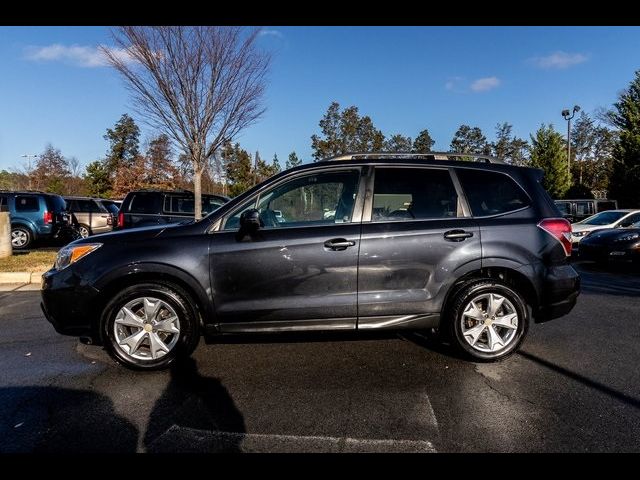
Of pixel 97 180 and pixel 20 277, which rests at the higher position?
pixel 97 180

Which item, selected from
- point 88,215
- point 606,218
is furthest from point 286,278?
point 88,215

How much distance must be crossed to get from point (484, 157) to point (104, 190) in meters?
47.8

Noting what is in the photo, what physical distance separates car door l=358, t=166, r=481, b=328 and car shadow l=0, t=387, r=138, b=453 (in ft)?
6.91

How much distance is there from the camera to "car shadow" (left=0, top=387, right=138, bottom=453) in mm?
2588

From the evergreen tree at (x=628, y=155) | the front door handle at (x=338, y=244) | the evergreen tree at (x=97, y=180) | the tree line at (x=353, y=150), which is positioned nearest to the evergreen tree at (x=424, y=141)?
the tree line at (x=353, y=150)

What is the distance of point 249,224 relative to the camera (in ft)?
12.1

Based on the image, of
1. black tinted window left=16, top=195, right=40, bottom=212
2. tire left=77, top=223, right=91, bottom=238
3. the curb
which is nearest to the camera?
the curb

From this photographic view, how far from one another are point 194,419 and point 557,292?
3.39m

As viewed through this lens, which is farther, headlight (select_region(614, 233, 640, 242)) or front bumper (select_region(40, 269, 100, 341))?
headlight (select_region(614, 233, 640, 242))

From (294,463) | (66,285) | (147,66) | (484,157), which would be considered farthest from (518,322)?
(147,66)

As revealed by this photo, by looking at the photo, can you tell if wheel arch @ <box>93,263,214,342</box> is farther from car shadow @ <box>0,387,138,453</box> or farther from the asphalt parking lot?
car shadow @ <box>0,387,138,453</box>

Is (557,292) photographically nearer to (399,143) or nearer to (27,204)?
(27,204)

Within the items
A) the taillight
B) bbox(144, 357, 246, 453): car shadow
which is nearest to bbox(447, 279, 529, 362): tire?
the taillight

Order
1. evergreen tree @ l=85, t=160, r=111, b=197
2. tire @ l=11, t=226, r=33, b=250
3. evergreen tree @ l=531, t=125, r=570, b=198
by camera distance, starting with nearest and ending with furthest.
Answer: tire @ l=11, t=226, r=33, b=250, evergreen tree @ l=531, t=125, r=570, b=198, evergreen tree @ l=85, t=160, r=111, b=197
